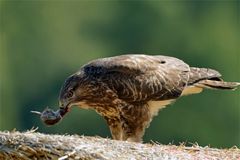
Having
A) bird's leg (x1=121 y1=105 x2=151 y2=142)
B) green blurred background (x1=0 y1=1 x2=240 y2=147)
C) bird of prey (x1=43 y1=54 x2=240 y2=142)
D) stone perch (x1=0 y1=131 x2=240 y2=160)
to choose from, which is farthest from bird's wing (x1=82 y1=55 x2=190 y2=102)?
green blurred background (x1=0 y1=1 x2=240 y2=147)

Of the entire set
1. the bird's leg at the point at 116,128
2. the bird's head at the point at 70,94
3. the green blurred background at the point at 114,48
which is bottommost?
the green blurred background at the point at 114,48

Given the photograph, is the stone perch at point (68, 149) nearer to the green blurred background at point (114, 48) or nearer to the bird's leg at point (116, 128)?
the bird's leg at point (116, 128)

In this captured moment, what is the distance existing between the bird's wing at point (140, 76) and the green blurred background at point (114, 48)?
23432 millimetres

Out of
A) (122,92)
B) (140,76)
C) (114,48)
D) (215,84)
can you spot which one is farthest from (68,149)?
(114,48)

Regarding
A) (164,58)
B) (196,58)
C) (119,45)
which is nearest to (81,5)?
(119,45)

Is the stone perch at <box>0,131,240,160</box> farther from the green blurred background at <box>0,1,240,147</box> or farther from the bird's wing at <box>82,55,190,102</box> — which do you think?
the green blurred background at <box>0,1,240,147</box>

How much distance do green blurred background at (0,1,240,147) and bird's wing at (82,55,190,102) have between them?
23.4 meters

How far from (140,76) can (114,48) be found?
37000mm

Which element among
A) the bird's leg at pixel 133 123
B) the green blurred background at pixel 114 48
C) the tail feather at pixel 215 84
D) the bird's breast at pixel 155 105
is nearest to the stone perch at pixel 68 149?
the bird's leg at pixel 133 123

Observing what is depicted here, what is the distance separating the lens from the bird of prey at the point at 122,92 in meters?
13.7

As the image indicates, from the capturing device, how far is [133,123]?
13656 millimetres

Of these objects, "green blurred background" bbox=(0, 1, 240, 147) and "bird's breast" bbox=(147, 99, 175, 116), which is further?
"green blurred background" bbox=(0, 1, 240, 147)

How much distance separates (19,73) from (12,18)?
276 inches

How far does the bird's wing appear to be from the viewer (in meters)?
13.9
